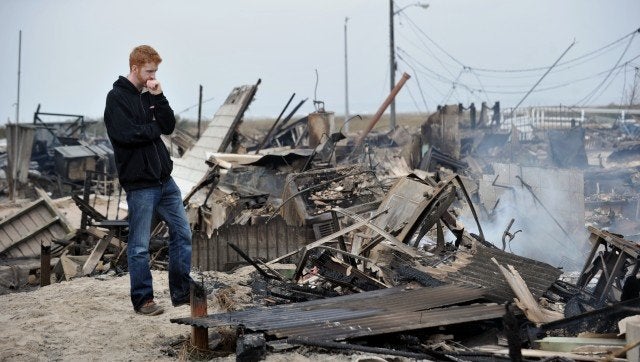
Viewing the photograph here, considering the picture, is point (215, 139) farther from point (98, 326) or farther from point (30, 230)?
point (98, 326)

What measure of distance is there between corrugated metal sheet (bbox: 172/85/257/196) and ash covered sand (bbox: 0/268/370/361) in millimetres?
10278

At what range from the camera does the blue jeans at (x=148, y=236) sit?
5.73 m

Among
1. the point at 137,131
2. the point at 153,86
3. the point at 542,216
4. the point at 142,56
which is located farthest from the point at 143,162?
the point at 542,216

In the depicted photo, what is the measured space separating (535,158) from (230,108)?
36.5ft

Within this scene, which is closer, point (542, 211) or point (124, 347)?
point (124, 347)

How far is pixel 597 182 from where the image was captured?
66.0 ft

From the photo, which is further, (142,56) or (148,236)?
(148,236)

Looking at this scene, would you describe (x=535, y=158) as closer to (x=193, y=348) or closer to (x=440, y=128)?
(x=440, y=128)

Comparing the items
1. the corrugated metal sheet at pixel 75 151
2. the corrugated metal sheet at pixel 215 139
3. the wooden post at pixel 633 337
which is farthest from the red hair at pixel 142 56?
the corrugated metal sheet at pixel 75 151

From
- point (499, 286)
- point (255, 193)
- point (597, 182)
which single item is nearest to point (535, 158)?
point (597, 182)

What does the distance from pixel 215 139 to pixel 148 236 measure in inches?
484

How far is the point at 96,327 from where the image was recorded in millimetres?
5516

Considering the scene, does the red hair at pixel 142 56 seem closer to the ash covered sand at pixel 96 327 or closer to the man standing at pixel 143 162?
the man standing at pixel 143 162

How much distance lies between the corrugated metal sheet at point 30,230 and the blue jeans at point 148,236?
6936mm
